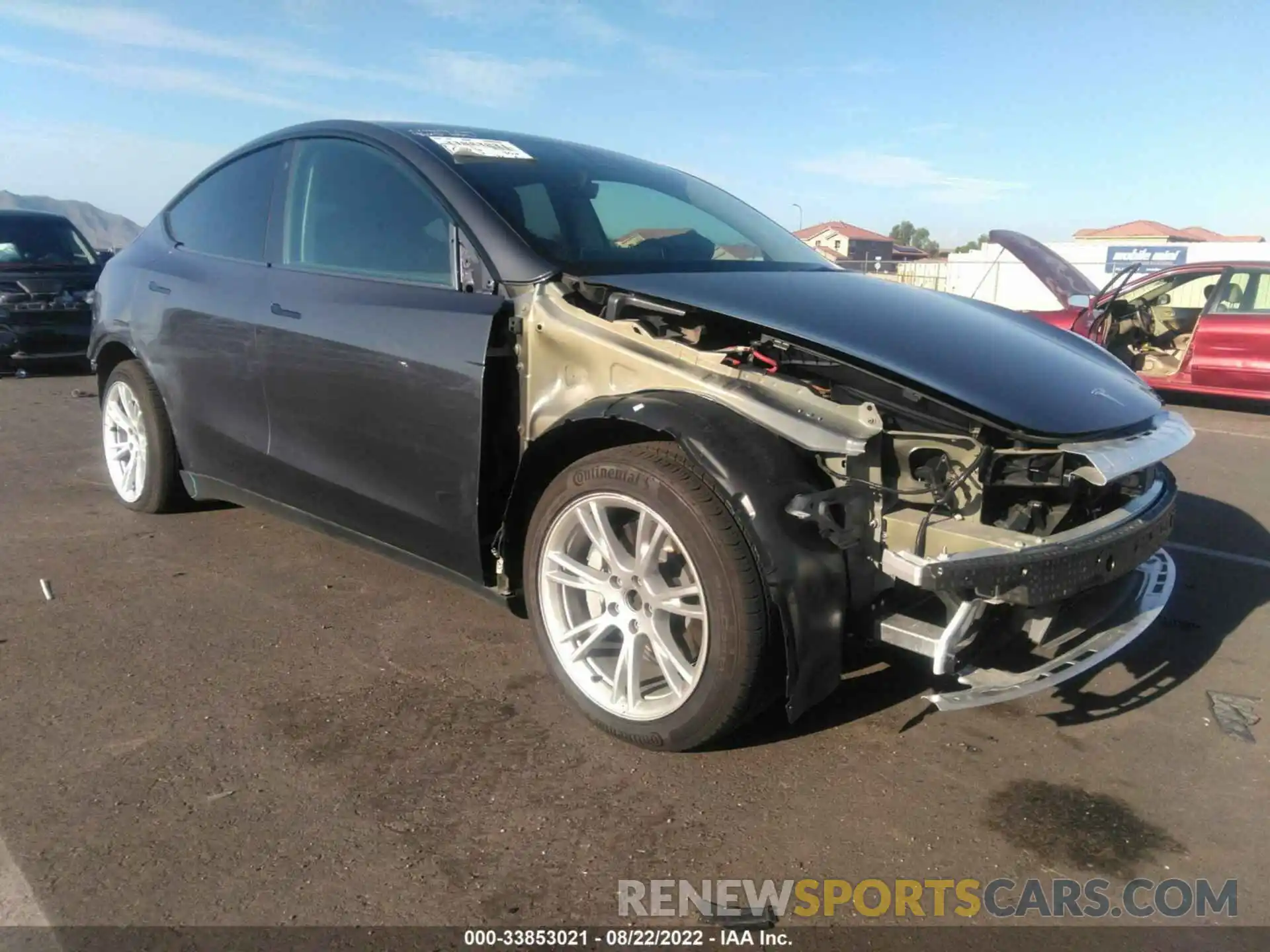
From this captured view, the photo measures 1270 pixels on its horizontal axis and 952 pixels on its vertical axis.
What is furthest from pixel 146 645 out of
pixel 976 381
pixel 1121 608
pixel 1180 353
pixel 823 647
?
pixel 1180 353

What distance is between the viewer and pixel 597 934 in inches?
80.7

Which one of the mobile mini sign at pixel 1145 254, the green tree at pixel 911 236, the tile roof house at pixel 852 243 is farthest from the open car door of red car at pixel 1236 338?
the green tree at pixel 911 236

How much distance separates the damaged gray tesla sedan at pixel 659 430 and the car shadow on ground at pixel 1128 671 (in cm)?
21

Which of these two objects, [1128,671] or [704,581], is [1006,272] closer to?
[1128,671]

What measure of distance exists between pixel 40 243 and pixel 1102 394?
10790mm

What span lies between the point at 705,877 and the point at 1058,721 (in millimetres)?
1341

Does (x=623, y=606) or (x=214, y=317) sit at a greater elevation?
(x=214, y=317)

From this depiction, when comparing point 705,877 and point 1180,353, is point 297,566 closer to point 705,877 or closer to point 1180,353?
point 705,877

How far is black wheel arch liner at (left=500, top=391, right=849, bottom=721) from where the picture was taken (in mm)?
2369

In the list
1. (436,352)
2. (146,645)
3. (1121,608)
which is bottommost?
(146,645)

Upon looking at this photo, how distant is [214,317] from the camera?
12.9 feet

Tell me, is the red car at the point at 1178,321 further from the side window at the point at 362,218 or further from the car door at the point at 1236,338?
the side window at the point at 362,218

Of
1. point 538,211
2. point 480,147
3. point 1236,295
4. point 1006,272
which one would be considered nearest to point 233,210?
point 480,147

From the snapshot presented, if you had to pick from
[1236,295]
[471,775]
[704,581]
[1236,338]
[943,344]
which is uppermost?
[1236,295]
